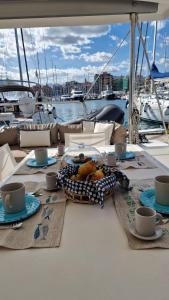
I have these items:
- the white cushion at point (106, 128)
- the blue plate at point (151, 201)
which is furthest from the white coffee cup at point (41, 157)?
the white cushion at point (106, 128)

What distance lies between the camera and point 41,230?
78cm

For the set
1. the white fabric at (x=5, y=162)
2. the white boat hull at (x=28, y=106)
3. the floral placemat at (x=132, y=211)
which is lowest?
the white fabric at (x=5, y=162)

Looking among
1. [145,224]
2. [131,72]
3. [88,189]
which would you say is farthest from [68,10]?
[145,224]

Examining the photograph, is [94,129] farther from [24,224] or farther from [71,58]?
[71,58]

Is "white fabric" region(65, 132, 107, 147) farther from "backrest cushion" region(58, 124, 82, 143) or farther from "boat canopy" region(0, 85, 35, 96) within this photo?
"boat canopy" region(0, 85, 35, 96)

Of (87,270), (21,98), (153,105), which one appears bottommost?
(87,270)

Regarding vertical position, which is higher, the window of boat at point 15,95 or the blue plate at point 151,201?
the window of boat at point 15,95

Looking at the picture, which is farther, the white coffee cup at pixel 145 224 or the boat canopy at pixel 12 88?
the boat canopy at pixel 12 88

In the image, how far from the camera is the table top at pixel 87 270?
1.77ft

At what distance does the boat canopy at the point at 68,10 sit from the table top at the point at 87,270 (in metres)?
2.23

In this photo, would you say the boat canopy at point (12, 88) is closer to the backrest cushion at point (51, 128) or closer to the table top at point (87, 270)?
the backrest cushion at point (51, 128)

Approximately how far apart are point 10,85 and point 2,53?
3247 mm

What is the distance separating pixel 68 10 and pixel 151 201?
7.06 feet

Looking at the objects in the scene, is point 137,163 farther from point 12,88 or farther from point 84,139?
point 12,88
